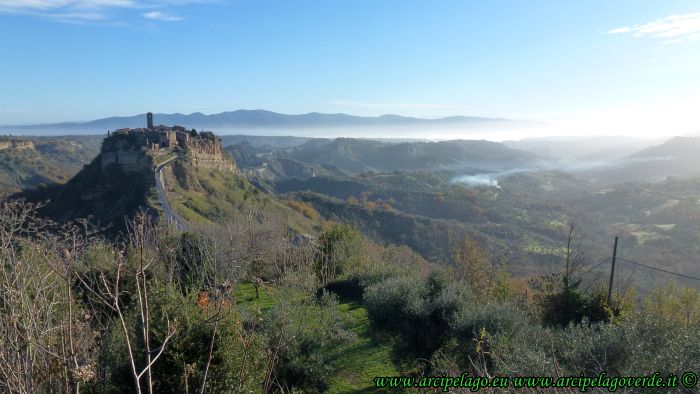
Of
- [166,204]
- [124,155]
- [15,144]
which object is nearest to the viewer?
[166,204]

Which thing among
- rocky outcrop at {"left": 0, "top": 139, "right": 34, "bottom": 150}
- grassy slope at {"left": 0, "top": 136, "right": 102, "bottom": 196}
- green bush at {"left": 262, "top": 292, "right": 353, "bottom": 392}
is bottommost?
→ grassy slope at {"left": 0, "top": 136, "right": 102, "bottom": 196}

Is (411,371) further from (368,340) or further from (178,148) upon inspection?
(178,148)

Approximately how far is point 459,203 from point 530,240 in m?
26.1

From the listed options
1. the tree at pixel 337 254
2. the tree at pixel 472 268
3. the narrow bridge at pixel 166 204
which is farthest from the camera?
the narrow bridge at pixel 166 204

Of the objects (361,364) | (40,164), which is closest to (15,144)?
(40,164)

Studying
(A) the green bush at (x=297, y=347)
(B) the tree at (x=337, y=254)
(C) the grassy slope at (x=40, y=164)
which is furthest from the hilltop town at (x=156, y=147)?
(A) the green bush at (x=297, y=347)

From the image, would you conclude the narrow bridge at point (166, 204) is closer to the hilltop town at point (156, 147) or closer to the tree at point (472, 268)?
the hilltop town at point (156, 147)

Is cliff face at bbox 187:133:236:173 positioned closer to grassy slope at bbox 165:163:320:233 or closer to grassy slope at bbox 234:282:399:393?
grassy slope at bbox 165:163:320:233

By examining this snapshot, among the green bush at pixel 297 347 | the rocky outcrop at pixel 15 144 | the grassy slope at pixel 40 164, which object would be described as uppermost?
the rocky outcrop at pixel 15 144

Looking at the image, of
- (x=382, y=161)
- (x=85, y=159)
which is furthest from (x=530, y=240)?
(x=85, y=159)

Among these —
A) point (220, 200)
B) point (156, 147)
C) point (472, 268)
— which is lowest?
point (472, 268)

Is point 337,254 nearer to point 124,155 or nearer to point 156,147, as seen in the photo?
point 124,155

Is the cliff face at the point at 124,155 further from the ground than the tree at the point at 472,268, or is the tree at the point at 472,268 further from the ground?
the cliff face at the point at 124,155

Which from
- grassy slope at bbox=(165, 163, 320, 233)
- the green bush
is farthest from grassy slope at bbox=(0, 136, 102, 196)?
the green bush
